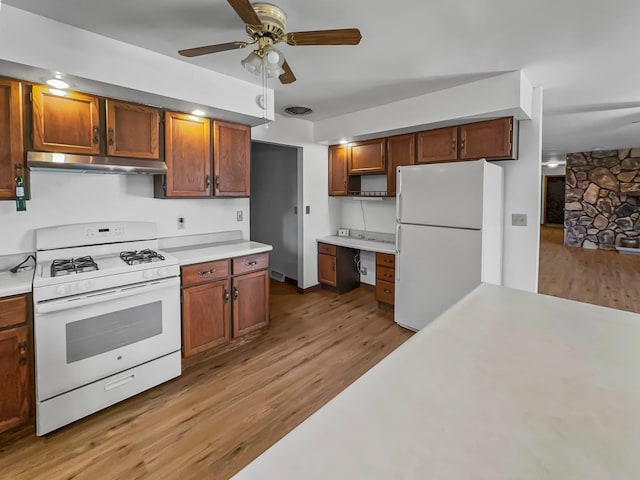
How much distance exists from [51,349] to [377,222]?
3737 mm

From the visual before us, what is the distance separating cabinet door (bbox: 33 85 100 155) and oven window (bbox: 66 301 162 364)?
44.5 inches

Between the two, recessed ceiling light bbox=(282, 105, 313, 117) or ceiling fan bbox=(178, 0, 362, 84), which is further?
recessed ceiling light bbox=(282, 105, 313, 117)

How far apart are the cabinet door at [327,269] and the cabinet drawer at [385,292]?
0.74m

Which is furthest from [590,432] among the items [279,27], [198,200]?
[198,200]

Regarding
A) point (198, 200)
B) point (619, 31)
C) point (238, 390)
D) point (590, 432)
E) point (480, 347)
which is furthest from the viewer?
point (198, 200)

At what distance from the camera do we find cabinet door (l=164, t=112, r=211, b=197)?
8.84ft

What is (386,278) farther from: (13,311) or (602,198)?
(602,198)

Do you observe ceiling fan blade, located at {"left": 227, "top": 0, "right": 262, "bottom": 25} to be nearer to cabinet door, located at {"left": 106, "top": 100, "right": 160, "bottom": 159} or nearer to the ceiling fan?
the ceiling fan

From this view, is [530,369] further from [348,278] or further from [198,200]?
[348,278]

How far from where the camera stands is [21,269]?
2.21m

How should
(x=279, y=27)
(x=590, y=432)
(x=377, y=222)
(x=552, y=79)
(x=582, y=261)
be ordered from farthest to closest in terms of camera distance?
(x=582, y=261)
(x=377, y=222)
(x=552, y=79)
(x=279, y=27)
(x=590, y=432)

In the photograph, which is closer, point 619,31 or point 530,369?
point 530,369

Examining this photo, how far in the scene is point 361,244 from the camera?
4.22 metres

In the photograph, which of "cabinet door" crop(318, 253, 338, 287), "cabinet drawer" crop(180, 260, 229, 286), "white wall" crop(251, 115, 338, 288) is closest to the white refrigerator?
"cabinet door" crop(318, 253, 338, 287)
